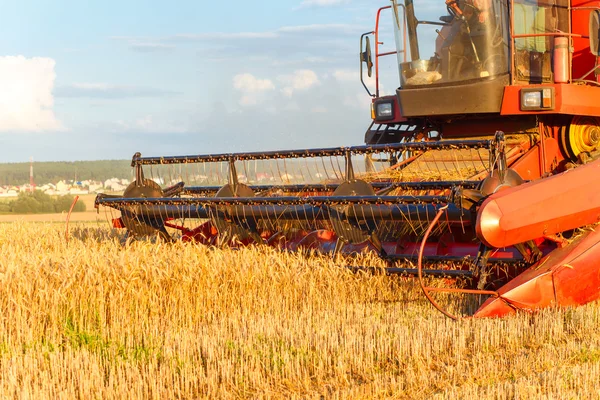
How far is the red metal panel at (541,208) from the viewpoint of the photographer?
14.3 ft

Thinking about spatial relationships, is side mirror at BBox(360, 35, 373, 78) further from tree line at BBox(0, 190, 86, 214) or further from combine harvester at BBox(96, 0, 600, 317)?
tree line at BBox(0, 190, 86, 214)

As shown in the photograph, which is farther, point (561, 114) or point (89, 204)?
point (89, 204)

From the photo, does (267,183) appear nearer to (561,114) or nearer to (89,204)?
(561,114)

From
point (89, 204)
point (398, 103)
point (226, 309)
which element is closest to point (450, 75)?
point (398, 103)

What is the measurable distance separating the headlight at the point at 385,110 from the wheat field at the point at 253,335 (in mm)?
1871

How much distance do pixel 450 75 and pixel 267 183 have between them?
5.46 ft

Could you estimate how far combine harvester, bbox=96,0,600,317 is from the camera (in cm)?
480

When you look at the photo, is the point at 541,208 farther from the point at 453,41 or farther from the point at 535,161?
the point at 453,41

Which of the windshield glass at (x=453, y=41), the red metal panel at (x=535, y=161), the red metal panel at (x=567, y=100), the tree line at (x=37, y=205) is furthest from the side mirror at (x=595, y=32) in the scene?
the tree line at (x=37, y=205)

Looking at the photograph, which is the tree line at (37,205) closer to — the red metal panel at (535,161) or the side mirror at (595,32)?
the red metal panel at (535,161)

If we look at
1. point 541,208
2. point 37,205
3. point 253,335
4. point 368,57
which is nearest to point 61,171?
point 37,205

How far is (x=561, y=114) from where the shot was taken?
20.7ft

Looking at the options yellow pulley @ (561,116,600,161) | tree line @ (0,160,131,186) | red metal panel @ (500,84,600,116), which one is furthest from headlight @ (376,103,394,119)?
tree line @ (0,160,131,186)

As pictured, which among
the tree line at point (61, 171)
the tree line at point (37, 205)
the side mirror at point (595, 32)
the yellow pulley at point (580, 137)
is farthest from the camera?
the tree line at point (61, 171)
